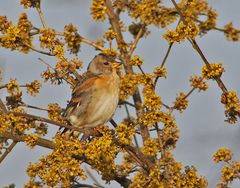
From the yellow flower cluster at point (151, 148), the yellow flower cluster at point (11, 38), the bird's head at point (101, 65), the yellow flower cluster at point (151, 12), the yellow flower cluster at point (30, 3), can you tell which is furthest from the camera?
the bird's head at point (101, 65)

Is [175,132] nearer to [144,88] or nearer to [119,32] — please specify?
[144,88]

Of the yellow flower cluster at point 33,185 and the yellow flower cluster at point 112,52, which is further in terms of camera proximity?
the yellow flower cluster at point 112,52

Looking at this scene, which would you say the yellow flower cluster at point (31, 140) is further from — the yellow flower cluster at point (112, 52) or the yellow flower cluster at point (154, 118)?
the yellow flower cluster at point (112, 52)

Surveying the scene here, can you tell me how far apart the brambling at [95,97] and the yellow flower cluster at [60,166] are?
1.59 metres

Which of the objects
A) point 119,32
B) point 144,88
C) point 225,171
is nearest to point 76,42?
point 119,32

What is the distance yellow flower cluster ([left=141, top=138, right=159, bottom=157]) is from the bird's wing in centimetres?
178

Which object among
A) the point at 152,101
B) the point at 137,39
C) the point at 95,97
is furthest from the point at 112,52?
the point at 95,97

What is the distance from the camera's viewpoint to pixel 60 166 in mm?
4539

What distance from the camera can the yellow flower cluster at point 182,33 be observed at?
4893mm

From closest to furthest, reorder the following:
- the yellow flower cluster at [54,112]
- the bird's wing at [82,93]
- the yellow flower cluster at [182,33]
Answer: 1. the yellow flower cluster at [182,33]
2. the yellow flower cluster at [54,112]
3. the bird's wing at [82,93]

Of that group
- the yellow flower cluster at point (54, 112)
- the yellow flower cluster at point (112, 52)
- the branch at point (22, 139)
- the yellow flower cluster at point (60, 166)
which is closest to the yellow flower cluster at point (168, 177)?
the yellow flower cluster at point (60, 166)

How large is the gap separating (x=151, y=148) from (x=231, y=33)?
196 cm

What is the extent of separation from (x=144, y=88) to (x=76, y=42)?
1248 millimetres

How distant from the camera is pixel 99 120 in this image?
6.78m
